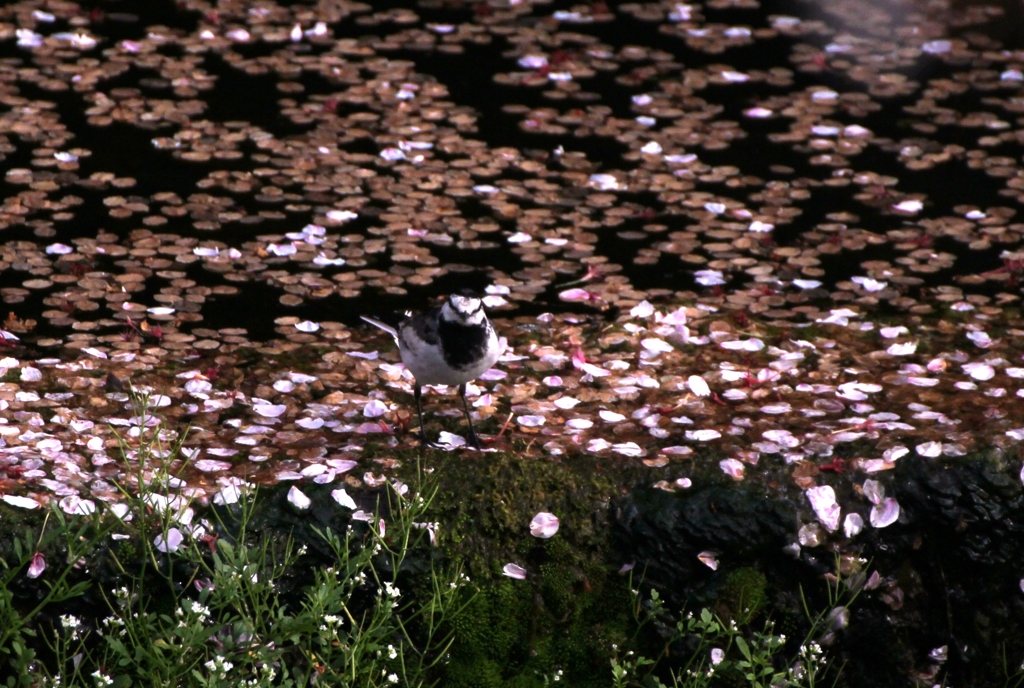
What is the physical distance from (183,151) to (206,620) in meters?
3.03

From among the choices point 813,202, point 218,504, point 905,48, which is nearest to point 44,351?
point 218,504

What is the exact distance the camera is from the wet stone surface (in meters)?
3.51

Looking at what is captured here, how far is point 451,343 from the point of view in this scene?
11.2 feet

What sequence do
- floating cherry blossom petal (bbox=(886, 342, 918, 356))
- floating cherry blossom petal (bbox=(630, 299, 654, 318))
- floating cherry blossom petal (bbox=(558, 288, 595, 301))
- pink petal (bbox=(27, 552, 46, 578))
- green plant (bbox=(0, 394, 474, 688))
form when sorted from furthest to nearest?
floating cherry blossom petal (bbox=(558, 288, 595, 301))
floating cherry blossom petal (bbox=(630, 299, 654, 318))
floating cherry blossom petal (bbox=(886, 342, 918, 356))
pink petal (bbox=(27, 552, 46, 578))
green plant (bbox=(0, 394, 474, 688))

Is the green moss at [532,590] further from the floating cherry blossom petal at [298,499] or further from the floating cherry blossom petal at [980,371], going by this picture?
the floating cherry blossom petal at [980,371]

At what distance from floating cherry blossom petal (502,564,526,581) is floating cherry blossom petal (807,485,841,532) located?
0.79 meters

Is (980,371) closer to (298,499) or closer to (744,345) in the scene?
(744,345)

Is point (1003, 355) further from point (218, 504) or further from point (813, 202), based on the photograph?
point (218, 504)

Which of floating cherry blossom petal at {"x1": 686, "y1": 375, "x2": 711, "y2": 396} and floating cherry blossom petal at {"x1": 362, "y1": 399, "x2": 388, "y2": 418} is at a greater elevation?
floating cherry blossom petal at {"x1": 686, "y1": 375, "x2": 711, "y2": 396}

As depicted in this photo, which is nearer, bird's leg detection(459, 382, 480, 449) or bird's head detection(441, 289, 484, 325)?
bird's head detection(441, 289, 484, 325)

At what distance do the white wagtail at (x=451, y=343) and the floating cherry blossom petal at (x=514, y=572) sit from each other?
1.52ft

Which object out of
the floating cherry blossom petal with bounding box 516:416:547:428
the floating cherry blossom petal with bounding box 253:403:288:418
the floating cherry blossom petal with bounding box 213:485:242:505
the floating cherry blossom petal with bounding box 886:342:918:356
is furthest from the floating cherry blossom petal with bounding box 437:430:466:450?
the floating cherry blossom petal with bounding box 886:342:918:356

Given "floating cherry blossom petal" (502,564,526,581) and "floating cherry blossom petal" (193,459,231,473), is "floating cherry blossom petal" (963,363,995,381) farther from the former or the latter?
"floating cherry blossom petal" (193,459,231,473)

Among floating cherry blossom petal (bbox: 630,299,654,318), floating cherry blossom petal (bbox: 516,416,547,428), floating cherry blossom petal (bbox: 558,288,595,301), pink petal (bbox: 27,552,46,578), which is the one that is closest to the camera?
pink petal (bbox: 27,552,46,578)
